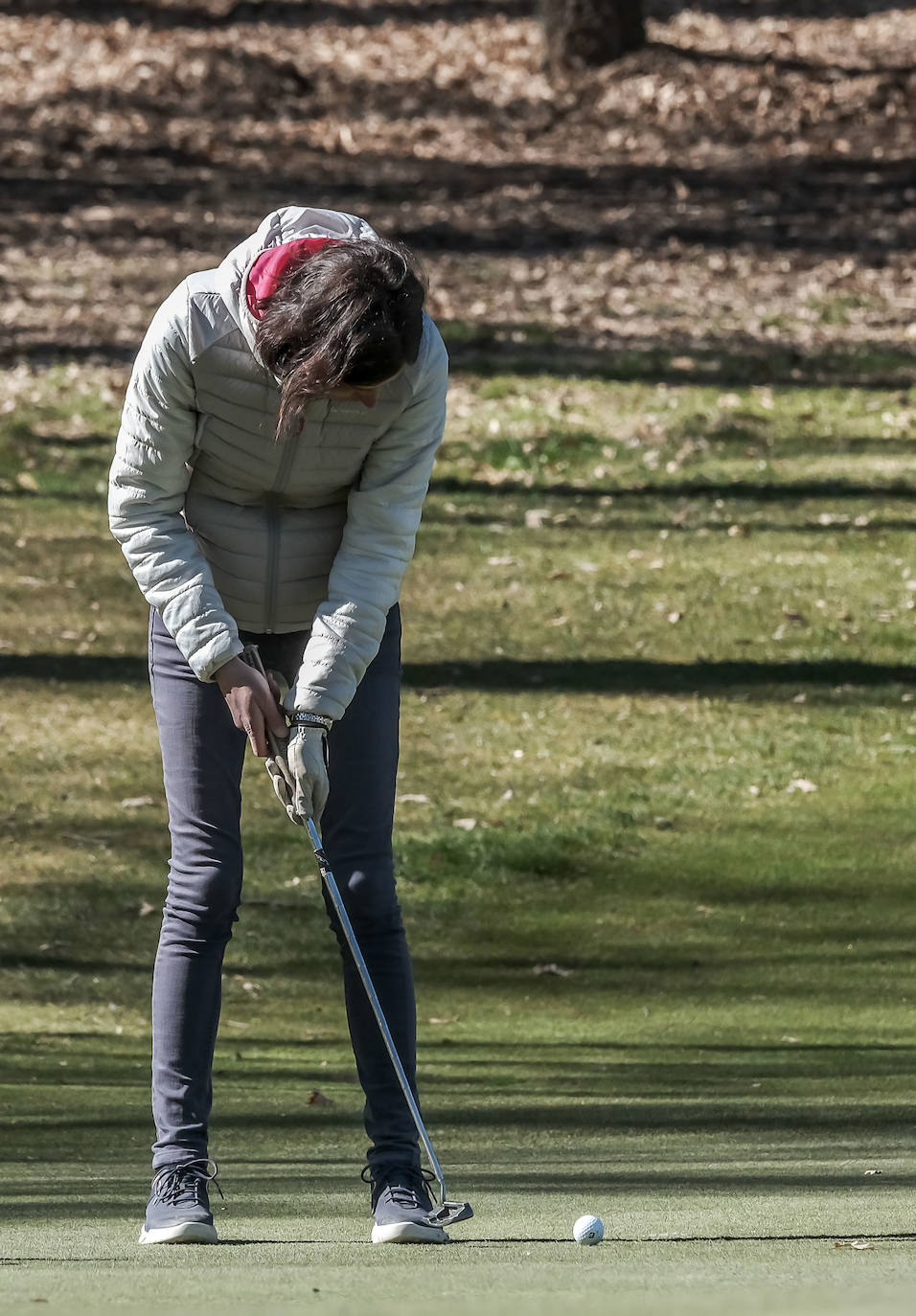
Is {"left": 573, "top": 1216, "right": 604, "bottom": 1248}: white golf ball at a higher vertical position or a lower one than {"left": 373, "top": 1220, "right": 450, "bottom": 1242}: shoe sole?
higher

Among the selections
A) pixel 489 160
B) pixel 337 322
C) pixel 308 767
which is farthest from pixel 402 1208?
pixel 489 160

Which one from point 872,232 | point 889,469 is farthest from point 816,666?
point 872,232

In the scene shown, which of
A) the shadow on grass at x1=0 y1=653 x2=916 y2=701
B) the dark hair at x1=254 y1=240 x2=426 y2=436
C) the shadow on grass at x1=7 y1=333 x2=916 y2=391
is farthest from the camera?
the shadow on grass at x1=7 y1=333 x2=916 y2=391

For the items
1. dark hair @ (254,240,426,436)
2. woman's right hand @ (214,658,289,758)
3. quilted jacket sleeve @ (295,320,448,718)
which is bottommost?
woman's right hand @ (214,658,289,758)

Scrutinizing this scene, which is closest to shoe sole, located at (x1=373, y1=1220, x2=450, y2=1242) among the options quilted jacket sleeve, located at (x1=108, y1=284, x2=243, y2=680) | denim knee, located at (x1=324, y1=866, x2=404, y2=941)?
denim knee, located at (x1=324, y1=866, x2=404, y2=941)

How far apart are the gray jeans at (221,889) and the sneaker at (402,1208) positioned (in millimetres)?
32

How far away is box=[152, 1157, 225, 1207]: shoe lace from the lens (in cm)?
465

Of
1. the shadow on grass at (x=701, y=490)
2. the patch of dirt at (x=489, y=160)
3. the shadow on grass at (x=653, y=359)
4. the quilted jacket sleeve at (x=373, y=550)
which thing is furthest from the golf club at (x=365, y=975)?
the patch of dirt at (x=489, y=160)

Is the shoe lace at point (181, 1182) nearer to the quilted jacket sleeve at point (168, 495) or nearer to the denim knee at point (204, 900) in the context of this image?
the denim knee at point (204, 900)

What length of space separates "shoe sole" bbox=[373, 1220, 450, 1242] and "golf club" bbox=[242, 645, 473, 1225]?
0.09 m

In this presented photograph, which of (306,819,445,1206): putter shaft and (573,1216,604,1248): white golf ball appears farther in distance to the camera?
(306,819,445,1206): putter shaft

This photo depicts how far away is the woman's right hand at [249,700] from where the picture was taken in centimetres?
472

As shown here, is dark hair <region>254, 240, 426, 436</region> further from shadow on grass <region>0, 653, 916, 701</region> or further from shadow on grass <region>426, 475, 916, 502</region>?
shadow on grass <region>426, 475, 916, 502</region>

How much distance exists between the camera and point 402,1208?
4.69m
